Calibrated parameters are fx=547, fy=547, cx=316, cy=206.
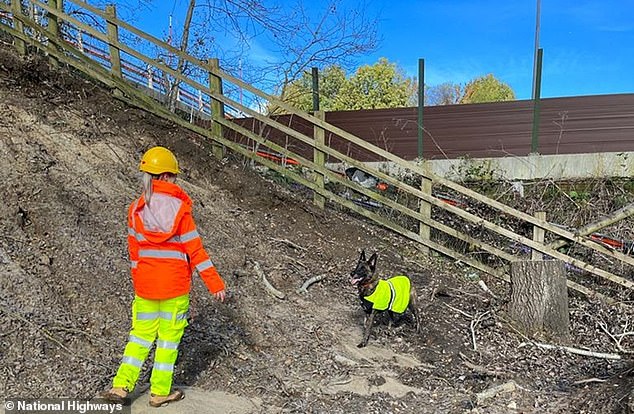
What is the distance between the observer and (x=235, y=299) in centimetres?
591

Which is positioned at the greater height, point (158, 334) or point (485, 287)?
point (158, 334)

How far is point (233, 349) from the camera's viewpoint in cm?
495

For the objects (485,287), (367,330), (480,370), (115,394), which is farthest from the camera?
(485,287)

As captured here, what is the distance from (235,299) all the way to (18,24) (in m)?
6.29

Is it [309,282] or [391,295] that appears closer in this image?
[391,295]

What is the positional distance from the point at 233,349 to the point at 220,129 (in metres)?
4.59

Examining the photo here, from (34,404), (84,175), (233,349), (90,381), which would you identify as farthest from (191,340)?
(84,175)

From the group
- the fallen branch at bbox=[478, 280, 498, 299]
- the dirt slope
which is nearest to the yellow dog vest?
the dirt slope

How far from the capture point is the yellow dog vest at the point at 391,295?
5.37 m

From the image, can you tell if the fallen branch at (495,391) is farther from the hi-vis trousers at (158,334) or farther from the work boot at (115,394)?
the work boot at (115,394)

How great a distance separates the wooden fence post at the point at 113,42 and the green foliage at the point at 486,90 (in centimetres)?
5162

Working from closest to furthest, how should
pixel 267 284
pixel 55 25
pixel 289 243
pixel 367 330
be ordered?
pixel 367 330, pixel 267 284, pixel 289 243, pixel 55 25

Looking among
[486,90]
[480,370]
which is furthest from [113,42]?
[486,90]

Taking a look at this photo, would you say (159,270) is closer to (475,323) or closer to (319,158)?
(475,323)
